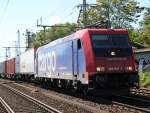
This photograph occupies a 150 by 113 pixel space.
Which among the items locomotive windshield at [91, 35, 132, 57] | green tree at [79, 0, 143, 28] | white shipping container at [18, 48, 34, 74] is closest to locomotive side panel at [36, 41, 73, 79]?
locomotive windshield at [91, 35, 132, 57]

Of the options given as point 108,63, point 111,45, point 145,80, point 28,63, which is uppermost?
point 28,63

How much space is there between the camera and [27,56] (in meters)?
45.2

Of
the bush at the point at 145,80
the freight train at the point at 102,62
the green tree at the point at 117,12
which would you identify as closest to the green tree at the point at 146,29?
the green tree at the point at 117,12

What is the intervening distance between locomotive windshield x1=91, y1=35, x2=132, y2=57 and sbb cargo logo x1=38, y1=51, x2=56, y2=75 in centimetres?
764

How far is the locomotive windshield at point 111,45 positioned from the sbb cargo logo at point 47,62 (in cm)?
764

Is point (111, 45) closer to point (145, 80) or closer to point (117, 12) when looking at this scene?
point (145, 80)

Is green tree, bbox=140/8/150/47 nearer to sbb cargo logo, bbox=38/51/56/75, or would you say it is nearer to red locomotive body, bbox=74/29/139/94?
sbb cargo logo, bbox=38/51/56/75

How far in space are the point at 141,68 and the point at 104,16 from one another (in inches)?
1522

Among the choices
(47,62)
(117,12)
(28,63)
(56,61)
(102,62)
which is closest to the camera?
(102,62)

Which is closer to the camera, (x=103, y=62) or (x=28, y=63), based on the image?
(x=103, y=62)

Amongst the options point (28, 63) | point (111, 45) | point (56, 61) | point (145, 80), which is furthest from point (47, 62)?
point (28, 63)

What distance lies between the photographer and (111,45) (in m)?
19.8

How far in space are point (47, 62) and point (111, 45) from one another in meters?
10.9

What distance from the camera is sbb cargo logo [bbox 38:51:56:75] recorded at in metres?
27.6
